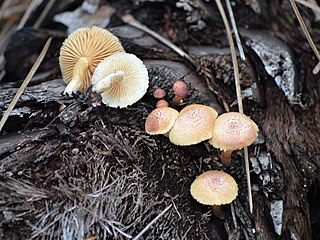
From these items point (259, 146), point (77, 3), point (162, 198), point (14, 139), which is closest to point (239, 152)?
point (259, 146)

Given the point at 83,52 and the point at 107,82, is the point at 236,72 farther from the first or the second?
the point at 83,52

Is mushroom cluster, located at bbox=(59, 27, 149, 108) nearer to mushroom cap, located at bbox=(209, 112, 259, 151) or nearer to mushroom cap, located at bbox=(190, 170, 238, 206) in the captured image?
mushroom cap, located at bbox=(209, 112, 259, 151)

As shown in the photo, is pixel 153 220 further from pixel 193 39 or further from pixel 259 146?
pixel 193 39

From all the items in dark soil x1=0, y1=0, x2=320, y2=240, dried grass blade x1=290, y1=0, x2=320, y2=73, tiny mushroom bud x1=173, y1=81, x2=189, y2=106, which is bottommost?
dark soil x1=0, y1=0, x2=320, y2=240

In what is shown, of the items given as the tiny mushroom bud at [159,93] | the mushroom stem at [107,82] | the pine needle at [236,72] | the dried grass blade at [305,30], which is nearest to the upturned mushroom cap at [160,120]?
the tiny mushroom bud at [159,93]

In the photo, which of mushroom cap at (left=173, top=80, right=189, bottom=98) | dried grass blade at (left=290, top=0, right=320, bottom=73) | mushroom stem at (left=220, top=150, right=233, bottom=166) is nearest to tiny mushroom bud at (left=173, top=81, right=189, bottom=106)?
mushroom cap at (left=173, top=80, right=189, bottom=98)

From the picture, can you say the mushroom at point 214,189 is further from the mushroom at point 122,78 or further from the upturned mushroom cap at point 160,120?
the mushroom at point 122,78

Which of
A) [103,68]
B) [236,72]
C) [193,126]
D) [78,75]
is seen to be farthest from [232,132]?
[78,75]
